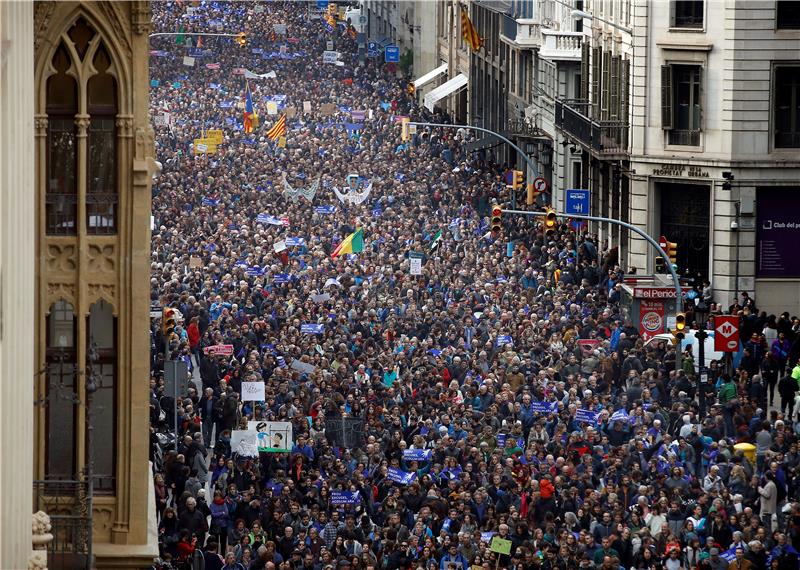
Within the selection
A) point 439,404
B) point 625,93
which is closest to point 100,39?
point 439,404

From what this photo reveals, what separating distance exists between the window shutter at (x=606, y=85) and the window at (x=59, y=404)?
3978cm

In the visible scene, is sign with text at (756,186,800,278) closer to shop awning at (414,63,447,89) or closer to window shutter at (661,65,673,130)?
window shutter at (661,65,673,130)

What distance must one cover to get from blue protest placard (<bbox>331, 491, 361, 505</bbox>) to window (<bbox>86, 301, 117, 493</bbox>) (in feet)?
22.7

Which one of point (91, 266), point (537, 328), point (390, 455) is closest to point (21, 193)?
point (91, 266)

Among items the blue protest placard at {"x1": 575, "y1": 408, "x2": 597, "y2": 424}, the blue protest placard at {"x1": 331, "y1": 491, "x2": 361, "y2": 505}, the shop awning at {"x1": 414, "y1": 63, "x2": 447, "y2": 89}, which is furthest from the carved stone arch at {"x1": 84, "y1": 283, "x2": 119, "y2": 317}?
the shop awning at {"x1": 414, "y1": 63, "x2": 447, "y2": 89}

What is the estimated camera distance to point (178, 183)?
69.8 meters

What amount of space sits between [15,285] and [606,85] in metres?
45.1

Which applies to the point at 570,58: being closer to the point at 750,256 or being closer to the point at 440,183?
the point at 440,183

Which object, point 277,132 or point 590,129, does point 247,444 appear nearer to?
point 590,129

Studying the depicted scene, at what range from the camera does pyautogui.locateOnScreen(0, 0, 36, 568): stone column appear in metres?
20.3

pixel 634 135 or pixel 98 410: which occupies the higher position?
pixel 634 135

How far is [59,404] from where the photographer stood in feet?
83.7

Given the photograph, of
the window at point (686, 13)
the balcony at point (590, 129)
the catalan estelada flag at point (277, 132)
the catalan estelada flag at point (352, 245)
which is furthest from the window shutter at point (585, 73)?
the catalan estelada flag at point (352, 245)

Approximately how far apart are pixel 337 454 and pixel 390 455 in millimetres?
1000
